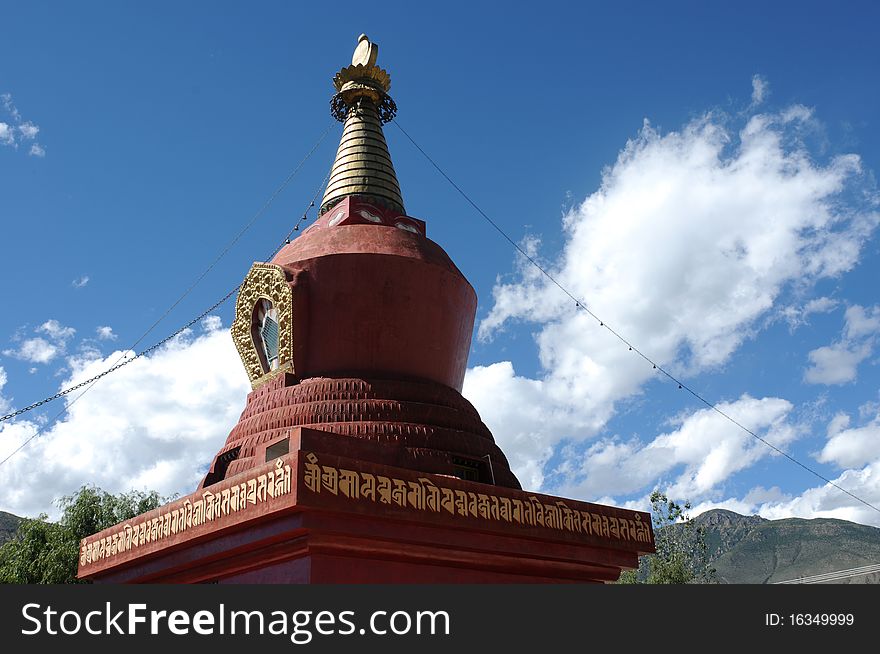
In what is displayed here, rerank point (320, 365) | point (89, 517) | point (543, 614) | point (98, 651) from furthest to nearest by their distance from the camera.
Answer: point (89, 517) < point (320, 365) < point (543, 614) < point (98, 651)

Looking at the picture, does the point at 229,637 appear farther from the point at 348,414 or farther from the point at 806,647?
the point at 806,647

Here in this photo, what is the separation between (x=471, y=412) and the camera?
1305 cm

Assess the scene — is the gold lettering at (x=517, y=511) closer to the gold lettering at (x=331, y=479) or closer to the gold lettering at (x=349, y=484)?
the gold lettering at (x=349, y=484)

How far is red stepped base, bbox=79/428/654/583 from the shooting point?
29.9ft

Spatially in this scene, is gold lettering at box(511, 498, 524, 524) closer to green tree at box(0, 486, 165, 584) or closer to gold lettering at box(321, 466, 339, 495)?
gold lettering at box(321, 466, 339, 495)

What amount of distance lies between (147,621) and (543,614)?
3.82m

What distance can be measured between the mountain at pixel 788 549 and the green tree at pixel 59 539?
320 feet

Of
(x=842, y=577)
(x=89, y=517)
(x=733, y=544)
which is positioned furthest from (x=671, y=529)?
(x=733, y=544)

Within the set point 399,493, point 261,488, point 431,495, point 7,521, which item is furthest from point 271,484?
point 7,521

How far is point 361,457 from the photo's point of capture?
10461 millimetres

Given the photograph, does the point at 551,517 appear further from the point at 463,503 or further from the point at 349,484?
the point at 349,484

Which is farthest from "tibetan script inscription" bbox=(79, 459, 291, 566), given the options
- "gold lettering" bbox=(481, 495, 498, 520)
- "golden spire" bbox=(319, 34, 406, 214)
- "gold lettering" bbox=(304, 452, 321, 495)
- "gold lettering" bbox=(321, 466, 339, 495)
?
"golden spire" bbox=(319, 34, 406, 214)

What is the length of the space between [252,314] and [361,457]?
13.8ft

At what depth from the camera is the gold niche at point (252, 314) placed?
12672 mm
